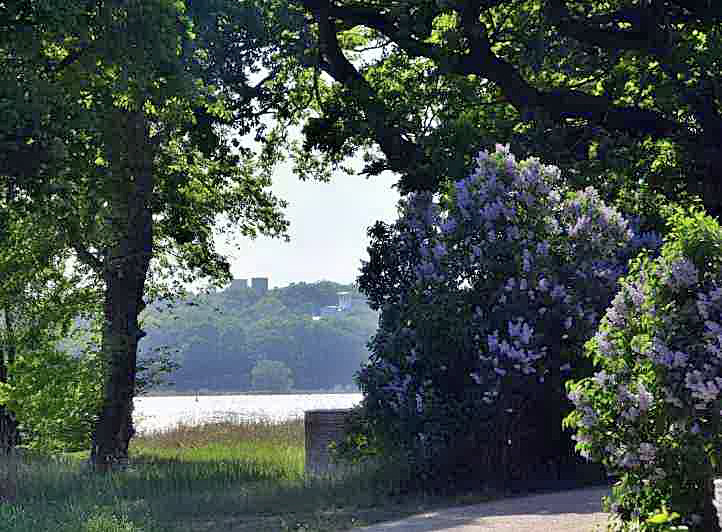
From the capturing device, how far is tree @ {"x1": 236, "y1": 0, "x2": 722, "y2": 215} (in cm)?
1773

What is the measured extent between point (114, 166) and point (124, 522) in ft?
33.3

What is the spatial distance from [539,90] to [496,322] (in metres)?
7.94

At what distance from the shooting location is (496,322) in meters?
13.3

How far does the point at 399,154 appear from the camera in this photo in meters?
20.3

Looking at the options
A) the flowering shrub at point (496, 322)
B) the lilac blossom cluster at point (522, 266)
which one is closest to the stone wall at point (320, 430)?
the flowering shrub at point (496, 322)

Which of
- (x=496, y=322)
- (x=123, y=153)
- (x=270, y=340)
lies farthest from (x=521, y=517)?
(x=270, y=340)

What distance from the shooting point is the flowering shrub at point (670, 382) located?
7.61m

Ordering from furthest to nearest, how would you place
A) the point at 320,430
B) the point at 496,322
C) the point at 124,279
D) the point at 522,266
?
the point at 124,279 → the point at 320,430 → the point at 522,266 → the point at 496,322

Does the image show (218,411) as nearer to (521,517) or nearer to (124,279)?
(124,279)

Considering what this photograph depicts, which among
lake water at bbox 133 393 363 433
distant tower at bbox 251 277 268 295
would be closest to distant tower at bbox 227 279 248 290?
distant tower at bbox 251 277 268 295

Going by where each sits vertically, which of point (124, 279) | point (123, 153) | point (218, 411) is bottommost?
point (218, 411)

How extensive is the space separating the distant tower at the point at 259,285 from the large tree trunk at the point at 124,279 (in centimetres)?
12821

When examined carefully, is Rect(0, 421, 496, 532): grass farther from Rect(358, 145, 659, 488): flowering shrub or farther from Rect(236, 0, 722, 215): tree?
Rect(236, 0, 722, 215): tree

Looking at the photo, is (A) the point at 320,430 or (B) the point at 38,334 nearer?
(A) the point at 320,430
